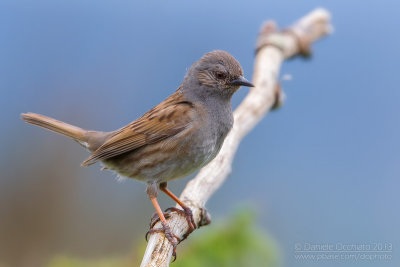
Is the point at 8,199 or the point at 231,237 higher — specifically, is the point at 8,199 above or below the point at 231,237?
above

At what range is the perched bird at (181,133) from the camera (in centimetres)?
416

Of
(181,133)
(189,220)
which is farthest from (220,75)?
(189,220)

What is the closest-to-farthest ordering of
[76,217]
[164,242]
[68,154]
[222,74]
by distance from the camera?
[164,242] → [222,74] → [76,217] → [68,154]

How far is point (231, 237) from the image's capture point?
393 cm

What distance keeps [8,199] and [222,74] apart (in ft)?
8.61

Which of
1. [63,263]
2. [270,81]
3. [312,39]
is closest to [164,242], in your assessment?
[63,263]

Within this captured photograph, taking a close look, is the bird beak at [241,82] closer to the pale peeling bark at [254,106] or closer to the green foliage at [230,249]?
the pale peeling bark at [254,106]

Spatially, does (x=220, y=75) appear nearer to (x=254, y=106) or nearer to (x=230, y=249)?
(x=254, y=106)

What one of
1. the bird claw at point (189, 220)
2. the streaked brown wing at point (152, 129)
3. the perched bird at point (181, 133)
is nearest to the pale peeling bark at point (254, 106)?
the bird claw at point (189, 220)

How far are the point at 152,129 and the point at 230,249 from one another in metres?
1.11

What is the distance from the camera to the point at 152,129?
435cm

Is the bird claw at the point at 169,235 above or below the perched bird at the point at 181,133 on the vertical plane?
below

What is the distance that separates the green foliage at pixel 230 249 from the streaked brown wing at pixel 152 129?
0.82m

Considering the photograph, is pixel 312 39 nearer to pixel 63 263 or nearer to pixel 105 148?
pixel 105 148
